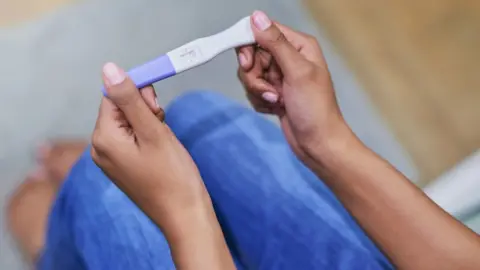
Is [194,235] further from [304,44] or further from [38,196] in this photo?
[38,196]

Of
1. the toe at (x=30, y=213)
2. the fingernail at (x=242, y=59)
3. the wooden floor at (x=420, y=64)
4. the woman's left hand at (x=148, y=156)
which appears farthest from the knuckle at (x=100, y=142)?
Answer: the wooden floor at (x=420, y=64)

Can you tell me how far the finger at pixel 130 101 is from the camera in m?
0.52

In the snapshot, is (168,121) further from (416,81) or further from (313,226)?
(416,81)

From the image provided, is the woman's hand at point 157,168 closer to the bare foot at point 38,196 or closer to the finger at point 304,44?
the finger at point 304,44

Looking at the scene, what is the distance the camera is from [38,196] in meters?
0.96

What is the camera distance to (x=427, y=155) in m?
1.08

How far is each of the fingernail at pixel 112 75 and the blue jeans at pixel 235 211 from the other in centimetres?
21

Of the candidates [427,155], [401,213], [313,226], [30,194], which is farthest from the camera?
[427,155]

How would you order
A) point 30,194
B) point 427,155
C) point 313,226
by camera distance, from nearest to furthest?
point 313,226 → point 30,194 → point 427,155

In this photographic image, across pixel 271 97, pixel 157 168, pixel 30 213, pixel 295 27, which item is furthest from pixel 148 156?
pixel 295 27

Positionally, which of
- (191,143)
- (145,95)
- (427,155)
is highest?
(145,95)

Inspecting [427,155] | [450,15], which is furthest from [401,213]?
[450,15]

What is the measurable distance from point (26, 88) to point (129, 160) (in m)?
0.52

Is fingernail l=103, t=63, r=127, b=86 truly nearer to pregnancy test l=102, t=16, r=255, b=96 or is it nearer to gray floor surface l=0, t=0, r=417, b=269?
pregnancy test l=102, t=16, r=255, b=96
